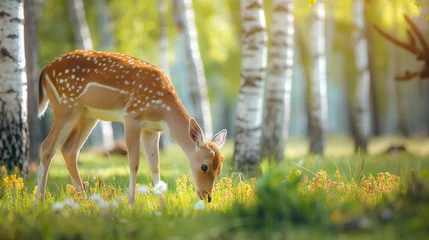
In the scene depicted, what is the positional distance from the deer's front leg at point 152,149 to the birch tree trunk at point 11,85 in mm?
2269

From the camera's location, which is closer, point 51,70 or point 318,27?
point 51,70

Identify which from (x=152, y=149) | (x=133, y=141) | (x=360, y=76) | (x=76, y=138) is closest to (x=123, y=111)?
(x=133, y=141)

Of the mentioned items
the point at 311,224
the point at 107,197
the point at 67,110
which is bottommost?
the point at 107,197

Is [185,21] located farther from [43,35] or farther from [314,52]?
[43,35]

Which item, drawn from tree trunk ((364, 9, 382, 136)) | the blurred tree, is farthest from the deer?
tree trunk ((364, 9, 382, 136))

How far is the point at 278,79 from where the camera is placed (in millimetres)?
11828

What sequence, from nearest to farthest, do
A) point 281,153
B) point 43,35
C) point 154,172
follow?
point 154,172 < point 281,153 < point 43,35

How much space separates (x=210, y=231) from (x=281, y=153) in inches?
312

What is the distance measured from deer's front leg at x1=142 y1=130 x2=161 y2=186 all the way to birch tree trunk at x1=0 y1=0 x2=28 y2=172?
227 cm

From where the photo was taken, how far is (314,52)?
1559 cm

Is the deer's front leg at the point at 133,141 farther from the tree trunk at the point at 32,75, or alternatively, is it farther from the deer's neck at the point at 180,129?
the tree trunk at the point at 32,75

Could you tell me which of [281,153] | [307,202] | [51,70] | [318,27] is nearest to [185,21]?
[318,27]

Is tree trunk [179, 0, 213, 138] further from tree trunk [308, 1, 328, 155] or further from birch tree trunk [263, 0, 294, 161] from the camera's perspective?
birch tree trunk [263, 0, 294, 161]

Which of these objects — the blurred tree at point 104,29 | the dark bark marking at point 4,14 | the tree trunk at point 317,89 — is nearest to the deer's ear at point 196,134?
the dark bark marking at point 4,14
